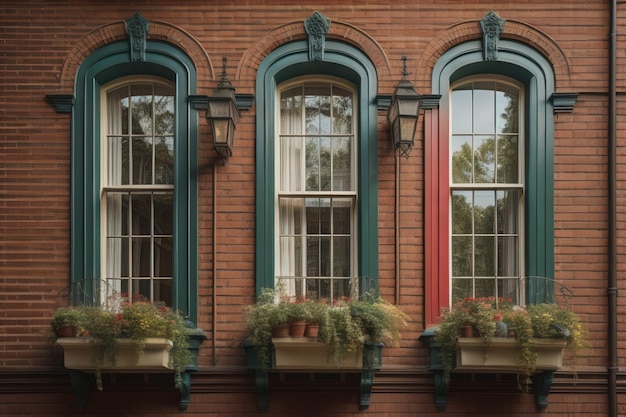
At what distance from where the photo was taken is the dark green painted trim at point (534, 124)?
29.2 ft

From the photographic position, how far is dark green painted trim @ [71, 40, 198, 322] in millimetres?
8930

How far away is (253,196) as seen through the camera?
355 inches

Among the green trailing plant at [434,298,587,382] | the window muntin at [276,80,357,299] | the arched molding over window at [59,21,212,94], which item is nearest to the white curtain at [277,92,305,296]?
Answer: the window muntin at [276,80,357,299]

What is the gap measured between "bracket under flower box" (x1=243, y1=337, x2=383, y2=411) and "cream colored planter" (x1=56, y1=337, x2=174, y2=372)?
0.93m

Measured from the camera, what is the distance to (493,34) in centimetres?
912

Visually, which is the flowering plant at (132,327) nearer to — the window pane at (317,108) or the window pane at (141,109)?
the window pane at (141,109)

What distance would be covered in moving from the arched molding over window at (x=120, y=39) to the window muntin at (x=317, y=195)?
100 centimetres

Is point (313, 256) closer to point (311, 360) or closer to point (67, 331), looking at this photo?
point (311, 360)

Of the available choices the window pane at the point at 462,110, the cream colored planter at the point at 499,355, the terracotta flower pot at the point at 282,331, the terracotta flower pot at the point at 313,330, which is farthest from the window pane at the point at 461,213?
the terracotta flower pot at the point at 282,331

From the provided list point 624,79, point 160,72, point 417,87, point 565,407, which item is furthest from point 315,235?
point 624,79

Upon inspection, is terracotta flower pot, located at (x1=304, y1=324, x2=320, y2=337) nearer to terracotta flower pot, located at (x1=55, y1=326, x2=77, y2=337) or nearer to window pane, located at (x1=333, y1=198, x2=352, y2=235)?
window pane, located at (x1=333, y1=198, x2=352, y2=235)

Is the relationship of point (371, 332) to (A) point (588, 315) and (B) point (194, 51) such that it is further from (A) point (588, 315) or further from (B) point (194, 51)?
(B) point (194, 51)

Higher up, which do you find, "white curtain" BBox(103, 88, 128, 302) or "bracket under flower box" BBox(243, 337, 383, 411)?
"white curtain" BBox(103, 88, 128, 302)

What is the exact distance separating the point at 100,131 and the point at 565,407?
6.05 meters
